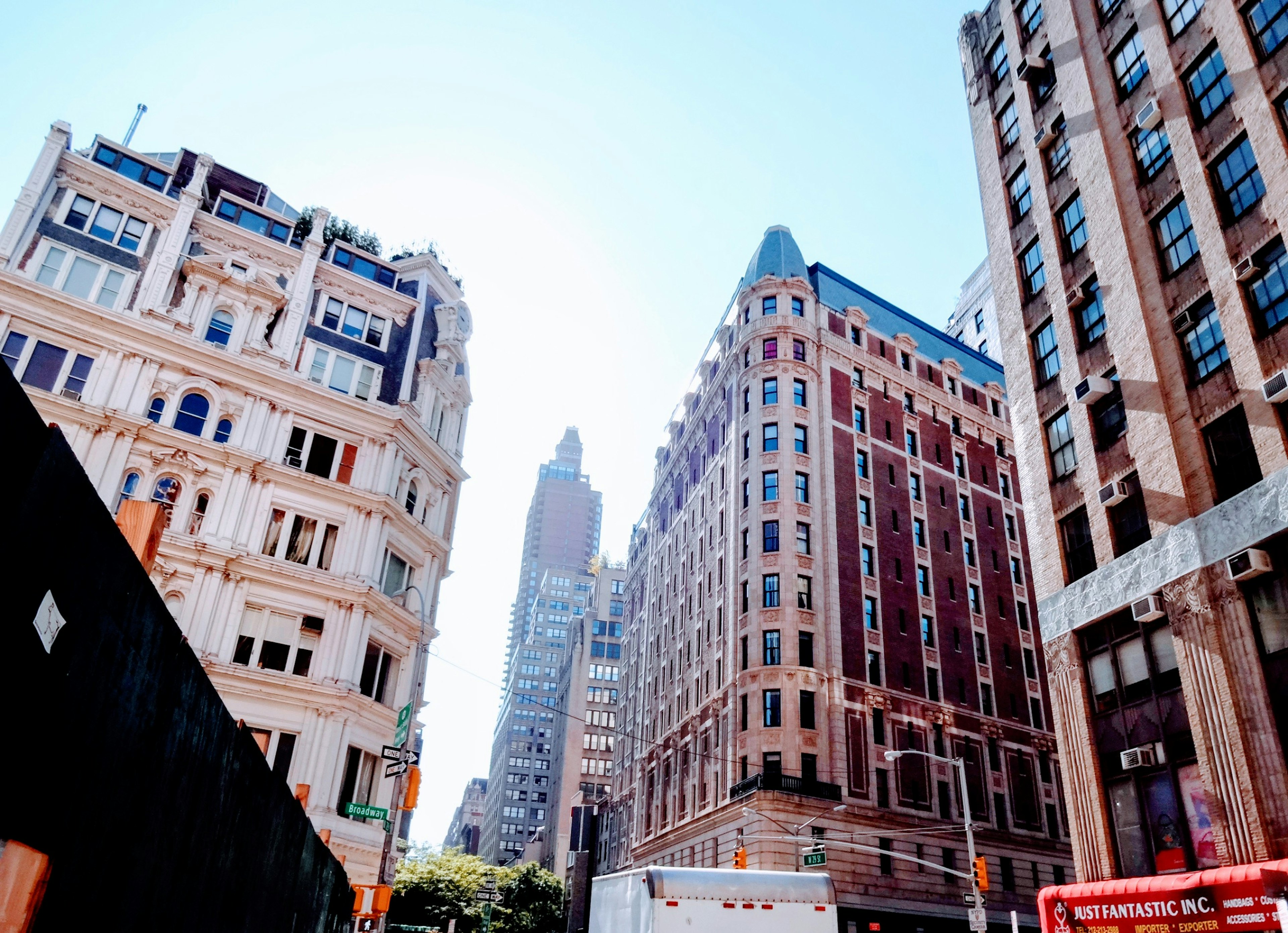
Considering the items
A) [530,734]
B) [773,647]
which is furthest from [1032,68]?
[530,734]

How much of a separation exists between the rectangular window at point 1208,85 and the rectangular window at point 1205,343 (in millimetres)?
5580

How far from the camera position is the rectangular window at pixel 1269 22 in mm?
22500

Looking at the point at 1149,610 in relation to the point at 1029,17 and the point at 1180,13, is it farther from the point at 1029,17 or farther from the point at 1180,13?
the point at 1029,17

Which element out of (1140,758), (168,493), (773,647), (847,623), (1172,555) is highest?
(847,623)

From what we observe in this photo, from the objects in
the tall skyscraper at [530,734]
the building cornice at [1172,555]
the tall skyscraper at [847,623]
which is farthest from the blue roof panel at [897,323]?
the tall skyscraper at [530,734]

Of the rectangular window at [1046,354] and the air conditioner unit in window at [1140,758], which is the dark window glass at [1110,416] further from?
the air conditioner unit in window at [1140,758]

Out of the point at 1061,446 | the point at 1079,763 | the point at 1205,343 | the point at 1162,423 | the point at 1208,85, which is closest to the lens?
the point at 1205,343

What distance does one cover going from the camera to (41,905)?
3549 mm

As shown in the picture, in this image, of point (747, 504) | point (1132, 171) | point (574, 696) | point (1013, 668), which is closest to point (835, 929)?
point (1132, 171)

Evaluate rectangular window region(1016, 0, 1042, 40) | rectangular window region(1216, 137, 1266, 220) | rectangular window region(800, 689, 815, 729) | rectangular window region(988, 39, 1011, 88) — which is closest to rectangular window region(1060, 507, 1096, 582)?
rectangular window region(1216, 137, 1266, 220)

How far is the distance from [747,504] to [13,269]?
1603 inches

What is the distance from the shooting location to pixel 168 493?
33.2 m

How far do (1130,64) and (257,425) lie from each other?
34.6 meters

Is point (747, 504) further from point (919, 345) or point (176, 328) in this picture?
point (176, 328)
